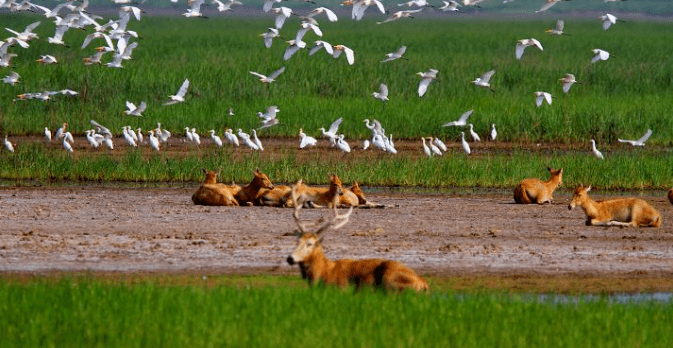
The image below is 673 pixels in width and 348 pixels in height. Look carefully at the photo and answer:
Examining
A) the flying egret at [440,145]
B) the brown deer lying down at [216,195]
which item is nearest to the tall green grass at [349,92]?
the flying egret at [440,145]

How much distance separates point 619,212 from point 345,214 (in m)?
5.56

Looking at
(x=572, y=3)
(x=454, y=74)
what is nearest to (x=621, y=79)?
(x=454, y=74)

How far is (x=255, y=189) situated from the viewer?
22266 mm

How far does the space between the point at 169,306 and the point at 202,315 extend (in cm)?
44

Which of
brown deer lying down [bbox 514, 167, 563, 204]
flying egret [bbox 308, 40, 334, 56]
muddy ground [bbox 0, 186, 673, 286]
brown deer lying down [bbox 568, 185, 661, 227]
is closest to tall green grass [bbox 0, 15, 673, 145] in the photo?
flying egret [bbox 308, 40, 334, 56]

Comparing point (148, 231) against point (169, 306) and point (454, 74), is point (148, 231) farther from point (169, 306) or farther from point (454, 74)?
point (454, 74)

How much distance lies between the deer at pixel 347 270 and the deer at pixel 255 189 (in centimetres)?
913

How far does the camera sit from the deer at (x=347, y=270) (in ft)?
41.5

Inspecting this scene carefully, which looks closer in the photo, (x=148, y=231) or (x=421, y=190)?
(x=148, y=231)

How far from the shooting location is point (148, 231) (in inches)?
739

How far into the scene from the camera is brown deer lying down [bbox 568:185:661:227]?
19.6 m

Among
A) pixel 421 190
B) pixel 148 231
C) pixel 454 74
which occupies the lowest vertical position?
→ pixel 454 74

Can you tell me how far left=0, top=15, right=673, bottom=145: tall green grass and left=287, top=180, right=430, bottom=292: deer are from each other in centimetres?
2305

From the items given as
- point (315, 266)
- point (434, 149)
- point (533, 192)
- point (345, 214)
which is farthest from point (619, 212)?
point (434, 149)
